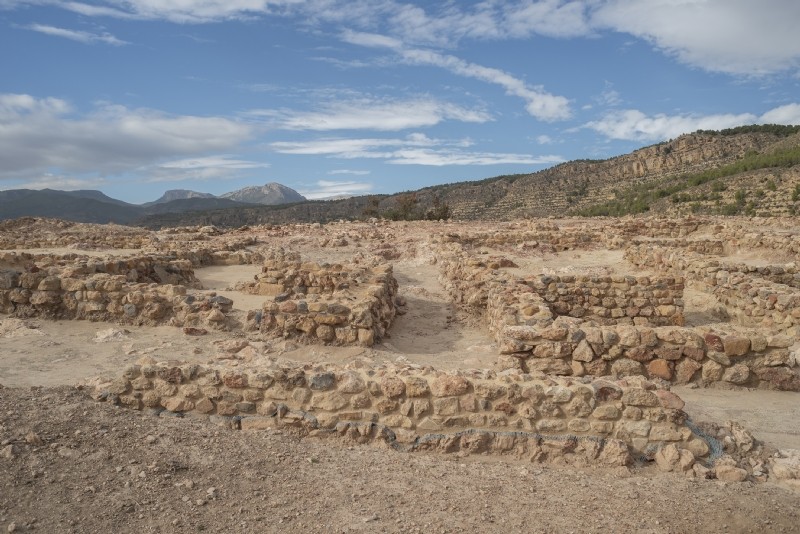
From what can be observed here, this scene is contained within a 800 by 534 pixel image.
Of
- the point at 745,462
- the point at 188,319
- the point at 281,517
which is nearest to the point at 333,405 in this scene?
the point at 281,517

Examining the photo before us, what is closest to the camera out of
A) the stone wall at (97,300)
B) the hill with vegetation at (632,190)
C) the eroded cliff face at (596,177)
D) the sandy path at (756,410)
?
the sandy path at (756,410)

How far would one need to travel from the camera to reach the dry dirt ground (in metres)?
3.21

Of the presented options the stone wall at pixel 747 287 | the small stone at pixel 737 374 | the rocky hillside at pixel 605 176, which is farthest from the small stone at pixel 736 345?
the rocky hillside at pixel 605 176

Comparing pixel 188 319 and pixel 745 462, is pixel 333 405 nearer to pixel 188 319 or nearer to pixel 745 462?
pixel 745 462

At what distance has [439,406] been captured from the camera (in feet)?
14.0

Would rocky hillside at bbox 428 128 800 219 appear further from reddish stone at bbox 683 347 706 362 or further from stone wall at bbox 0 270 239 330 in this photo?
stone wall at bbox 0 270 239 330

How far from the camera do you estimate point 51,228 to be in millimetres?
27031

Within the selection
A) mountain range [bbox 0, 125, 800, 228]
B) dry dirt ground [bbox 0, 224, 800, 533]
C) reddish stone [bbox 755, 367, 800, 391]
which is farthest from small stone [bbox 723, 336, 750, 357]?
mountain range [bbox 0, 125, 800, 228]

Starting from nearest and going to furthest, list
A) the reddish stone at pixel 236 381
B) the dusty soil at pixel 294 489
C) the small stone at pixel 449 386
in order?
1. the dusty soil at pixel 294 489
2. the small stone at pixel 449 386
3. the reddish stone at pixel 236 381

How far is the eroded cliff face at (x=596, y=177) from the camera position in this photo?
51156 millimetres

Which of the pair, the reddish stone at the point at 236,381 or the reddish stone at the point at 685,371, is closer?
the reddish stone at the point at 236,381

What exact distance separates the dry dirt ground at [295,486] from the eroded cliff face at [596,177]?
45.0 meters

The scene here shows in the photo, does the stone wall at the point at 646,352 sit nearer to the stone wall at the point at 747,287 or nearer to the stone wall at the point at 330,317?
the stone wall at the point at 330,317

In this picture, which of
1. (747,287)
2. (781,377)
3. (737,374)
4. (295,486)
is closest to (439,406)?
(295,486)
